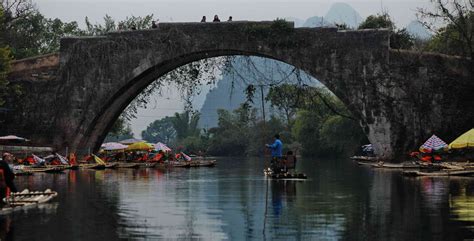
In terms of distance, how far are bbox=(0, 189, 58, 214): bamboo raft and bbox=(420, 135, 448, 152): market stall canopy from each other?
23655 mm

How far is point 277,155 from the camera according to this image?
98.9 feet

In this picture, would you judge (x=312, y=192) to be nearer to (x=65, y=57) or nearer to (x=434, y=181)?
(x=434, y=181)

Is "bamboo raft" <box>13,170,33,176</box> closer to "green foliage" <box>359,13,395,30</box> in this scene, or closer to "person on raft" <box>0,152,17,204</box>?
"person on raft" <box>0,152,17,204</box>

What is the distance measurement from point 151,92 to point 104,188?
25.2 metres

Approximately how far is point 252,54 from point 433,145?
1108 centimetres

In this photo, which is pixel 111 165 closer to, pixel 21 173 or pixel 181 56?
pixel 181 56

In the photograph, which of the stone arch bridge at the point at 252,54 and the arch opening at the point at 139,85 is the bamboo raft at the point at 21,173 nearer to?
the stone arch bridge at the point at 252,54

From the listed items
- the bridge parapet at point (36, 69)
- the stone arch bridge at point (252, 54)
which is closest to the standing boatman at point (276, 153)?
the stone arch bridge at point (252, 54)

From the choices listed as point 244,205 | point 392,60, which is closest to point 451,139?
point 392,60

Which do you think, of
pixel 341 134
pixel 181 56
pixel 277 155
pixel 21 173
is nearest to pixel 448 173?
pixel 277 155

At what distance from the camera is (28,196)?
20219 millimetres

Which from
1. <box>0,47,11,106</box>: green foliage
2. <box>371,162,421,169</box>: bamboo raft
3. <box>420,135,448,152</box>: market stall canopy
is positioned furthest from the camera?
<box>0,47,11,106</box>: green foliage

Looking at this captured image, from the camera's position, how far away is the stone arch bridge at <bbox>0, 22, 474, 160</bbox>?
43906 millimetres

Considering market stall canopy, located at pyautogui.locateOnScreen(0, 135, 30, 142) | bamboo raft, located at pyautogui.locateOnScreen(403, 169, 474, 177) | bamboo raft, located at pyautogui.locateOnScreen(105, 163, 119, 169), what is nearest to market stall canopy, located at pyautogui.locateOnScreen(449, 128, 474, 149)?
bamboo raft, located at pyautogui.locateOnScreen(403, 169, 474, 177)
